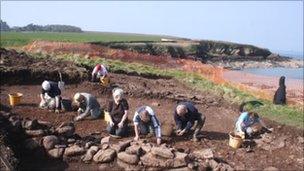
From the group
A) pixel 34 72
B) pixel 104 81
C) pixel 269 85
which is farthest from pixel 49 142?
pixel 269 85

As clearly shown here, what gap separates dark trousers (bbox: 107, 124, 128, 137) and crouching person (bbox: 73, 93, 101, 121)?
4.66 ft

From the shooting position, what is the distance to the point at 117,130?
38.1 feet

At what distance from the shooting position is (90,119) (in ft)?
42.9

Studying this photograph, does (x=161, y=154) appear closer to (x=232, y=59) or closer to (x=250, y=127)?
(x=250, y=127)

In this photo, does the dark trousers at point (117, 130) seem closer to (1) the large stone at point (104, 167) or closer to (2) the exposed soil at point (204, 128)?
(2) the exposed soil at point (204, 128)

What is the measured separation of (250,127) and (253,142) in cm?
50

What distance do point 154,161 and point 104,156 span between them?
43.1 inches

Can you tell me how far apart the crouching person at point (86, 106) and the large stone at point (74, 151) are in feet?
8.04

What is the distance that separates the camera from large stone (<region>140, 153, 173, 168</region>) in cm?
984

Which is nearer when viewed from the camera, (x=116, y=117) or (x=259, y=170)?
(x=259, y=170)

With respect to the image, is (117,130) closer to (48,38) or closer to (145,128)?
(145,128)

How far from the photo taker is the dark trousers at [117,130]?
37.9 ft

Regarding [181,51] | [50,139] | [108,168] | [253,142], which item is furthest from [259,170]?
[181,51]

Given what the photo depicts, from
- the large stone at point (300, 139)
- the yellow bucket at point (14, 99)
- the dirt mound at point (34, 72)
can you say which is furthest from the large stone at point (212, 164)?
the dirt mound at point (34, 72)
